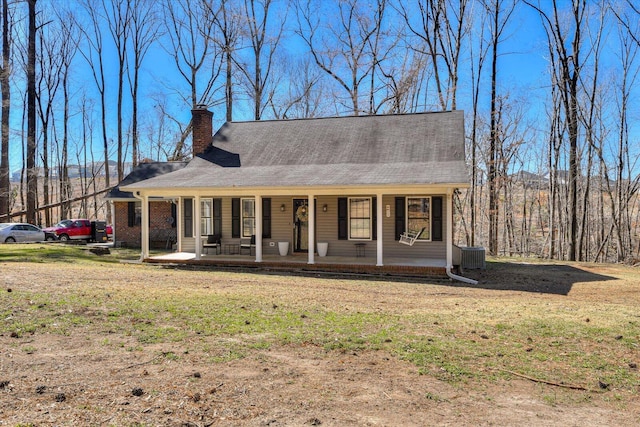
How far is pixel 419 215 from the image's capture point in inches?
525

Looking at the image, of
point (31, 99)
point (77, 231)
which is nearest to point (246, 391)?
point (77, 231)

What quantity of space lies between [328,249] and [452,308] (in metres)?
6.80

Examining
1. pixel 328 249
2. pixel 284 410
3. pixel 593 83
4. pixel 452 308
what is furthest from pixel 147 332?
pixel 593 83

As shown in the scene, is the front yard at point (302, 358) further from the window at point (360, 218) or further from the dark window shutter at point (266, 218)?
the dark window shutter at point (266, 218)

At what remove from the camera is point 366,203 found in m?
13.7

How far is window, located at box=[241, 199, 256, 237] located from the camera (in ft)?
47.8

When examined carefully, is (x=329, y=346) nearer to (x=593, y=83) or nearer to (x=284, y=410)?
(x=284, y=410)

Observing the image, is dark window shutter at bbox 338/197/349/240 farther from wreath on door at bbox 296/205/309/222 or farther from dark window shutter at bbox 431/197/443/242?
dark window shutter at bbox 431/197/443/242

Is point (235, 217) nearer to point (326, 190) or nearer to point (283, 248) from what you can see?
point (283, 248)

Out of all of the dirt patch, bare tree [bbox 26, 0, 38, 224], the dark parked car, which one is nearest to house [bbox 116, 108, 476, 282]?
the dirt patch

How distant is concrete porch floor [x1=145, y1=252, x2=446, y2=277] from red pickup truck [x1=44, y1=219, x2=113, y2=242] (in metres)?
12.2

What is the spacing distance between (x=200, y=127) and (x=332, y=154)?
16.7 feet

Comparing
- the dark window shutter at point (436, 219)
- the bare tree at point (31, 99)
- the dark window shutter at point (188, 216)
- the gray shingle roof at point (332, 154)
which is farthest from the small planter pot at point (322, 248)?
the bare tree at point (31, 99)

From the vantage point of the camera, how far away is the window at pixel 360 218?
45.0 ft
